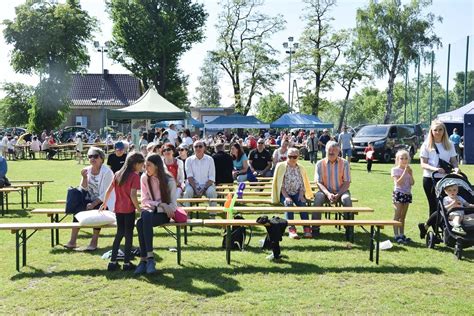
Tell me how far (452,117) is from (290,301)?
72.5ft

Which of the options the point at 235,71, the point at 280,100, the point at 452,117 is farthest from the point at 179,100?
the point at 452,117

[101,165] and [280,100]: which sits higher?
[280,100]

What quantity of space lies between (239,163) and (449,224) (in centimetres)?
618

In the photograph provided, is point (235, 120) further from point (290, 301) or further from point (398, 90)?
point (398, 90)

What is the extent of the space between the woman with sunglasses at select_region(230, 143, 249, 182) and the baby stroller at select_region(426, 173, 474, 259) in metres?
5.25

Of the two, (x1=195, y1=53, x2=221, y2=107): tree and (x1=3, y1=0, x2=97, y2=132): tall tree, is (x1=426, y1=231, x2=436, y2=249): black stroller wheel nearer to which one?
(x1=3, y1=0, x2=97, y2=132): tall tree

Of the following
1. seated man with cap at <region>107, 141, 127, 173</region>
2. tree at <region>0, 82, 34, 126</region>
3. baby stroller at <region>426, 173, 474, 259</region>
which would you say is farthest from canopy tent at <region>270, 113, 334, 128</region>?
baby stroller at <region>426, 173, 474, 259</region>

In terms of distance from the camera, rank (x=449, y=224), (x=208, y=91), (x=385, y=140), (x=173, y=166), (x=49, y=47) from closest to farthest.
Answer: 1. (x=449, y=224)
2. (x=173, y=166)
3. (x=385, y=140)
4. (x=49, y=47)
5. (x=208, y=91)

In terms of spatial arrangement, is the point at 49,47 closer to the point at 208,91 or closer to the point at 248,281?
the point at 248,281

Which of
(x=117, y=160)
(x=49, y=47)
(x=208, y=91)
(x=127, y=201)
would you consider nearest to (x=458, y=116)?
(x=117, y=160)

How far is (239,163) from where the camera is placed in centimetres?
1243

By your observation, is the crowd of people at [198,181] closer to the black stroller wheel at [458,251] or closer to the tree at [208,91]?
the black stroller wheel at [458,251]

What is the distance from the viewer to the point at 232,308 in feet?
16.2

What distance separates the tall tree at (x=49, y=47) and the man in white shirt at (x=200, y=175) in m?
35.8
